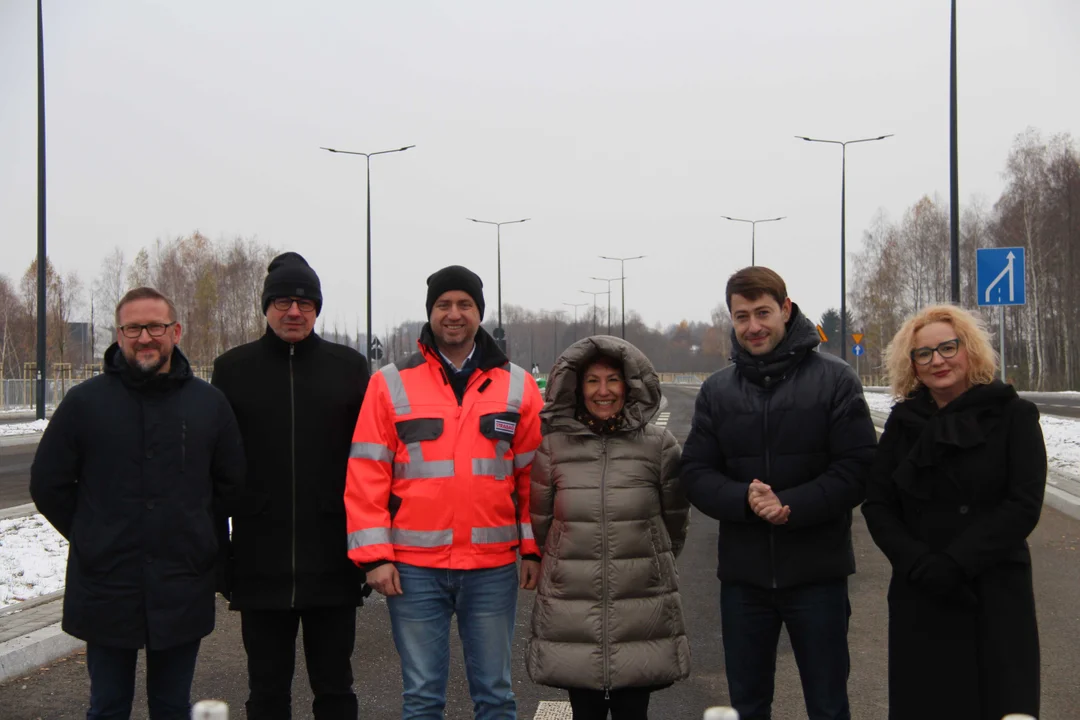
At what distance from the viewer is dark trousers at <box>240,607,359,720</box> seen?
3727 mm

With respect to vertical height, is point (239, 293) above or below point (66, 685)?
above

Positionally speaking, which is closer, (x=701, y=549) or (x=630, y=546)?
(x=630, y=546)

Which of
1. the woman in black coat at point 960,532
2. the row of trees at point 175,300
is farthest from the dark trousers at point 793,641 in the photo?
the row of trees at point 175,300

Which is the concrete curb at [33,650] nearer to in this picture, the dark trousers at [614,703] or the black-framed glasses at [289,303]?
the black-framed glasses at [289,303]

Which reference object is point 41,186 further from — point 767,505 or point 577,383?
point 767,505

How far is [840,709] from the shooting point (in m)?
3.44

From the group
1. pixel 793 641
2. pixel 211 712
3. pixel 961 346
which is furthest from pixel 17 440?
pixel 961 346

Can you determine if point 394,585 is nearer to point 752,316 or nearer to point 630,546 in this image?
point 630,546

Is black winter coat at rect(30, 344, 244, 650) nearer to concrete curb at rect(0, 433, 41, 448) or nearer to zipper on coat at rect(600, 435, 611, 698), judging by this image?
zipper on coat at rect(600, 435, 611, 698)

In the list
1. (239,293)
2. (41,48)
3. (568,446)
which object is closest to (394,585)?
(568,446)

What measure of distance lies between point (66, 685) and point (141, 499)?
228 centimetres

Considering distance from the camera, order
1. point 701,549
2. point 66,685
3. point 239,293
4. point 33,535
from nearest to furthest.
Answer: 1. point 66,685
2. point 33,535
3. point 701,549
4. point 239,293

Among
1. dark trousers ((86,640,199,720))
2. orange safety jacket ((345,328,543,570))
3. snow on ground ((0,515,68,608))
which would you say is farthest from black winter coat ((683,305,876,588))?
snow on ground ((0,515,68,608))

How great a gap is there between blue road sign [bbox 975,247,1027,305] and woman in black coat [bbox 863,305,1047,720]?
1047 cm
